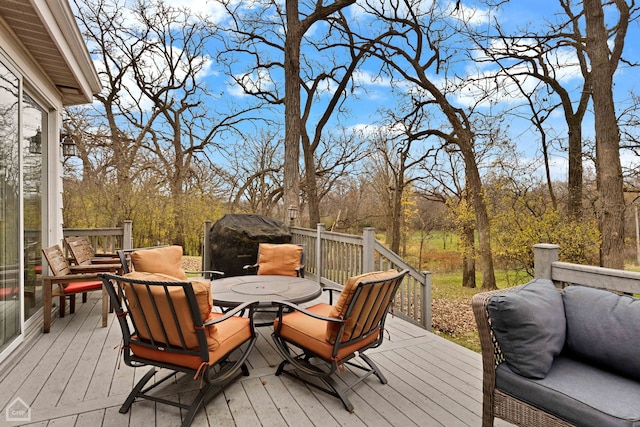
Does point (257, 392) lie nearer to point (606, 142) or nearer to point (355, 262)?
point (355, 262)

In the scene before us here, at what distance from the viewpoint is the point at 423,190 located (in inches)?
553

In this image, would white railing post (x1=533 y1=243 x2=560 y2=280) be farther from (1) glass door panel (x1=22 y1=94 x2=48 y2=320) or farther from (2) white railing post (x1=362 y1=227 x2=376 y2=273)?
(1) glass door panel (x1=22 y1=94 x2=48 y2=320)

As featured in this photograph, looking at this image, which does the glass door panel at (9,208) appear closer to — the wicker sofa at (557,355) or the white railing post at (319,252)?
the white railing post at (319,252)

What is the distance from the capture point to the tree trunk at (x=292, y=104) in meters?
7.45

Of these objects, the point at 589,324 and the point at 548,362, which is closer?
the point at 548,362

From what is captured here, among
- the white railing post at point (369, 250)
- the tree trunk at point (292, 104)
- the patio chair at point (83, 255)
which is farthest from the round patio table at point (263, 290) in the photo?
the tree trunk at point (292, 104)

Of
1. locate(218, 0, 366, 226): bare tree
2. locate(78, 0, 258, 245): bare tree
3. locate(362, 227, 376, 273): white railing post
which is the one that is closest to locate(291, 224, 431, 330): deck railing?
locate(362, 227, 376, 273): white railing post

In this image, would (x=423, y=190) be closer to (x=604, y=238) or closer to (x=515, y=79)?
(x=515, y=79)

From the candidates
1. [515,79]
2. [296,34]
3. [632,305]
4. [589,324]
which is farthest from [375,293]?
[515,79]

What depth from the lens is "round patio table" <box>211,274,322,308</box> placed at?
299cm

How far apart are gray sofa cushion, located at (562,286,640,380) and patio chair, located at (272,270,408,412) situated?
3.46 feet

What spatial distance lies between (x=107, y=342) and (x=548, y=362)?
3.78m

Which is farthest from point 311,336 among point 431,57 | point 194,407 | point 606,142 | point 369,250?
point 431,57

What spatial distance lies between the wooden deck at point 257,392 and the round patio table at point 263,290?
0.54m
